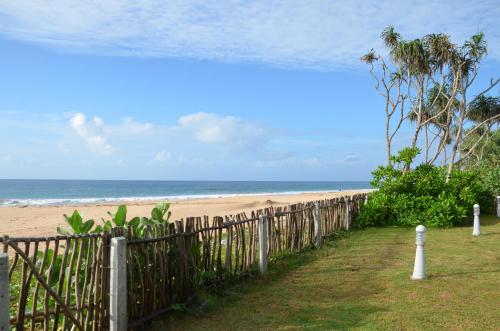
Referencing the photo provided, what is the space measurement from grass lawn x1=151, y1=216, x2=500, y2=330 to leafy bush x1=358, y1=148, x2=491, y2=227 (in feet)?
13.1

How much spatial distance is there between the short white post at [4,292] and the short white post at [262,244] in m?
4.52

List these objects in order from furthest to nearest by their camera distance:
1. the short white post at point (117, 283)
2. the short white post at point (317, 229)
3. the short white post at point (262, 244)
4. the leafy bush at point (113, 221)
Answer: the short white post at point (317, 229)
the short white post at point (262, 244)
the leafy bush at point (113, 221)
the short white post at point (117, 283)

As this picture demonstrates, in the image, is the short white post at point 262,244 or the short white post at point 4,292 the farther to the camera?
the short white post at point 262,244

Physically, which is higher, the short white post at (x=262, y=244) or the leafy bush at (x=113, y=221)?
the leafy bush at (x=113, y=221)

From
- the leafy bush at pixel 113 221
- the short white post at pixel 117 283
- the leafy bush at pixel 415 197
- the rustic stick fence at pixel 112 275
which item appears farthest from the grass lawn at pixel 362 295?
the leafy bush at pixel 415 197

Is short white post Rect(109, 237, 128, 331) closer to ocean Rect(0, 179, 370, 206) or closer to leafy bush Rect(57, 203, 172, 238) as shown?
leafy bush Rect(57, 203, 172, 238)

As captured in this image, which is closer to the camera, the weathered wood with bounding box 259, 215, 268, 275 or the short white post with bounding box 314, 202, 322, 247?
the weathered wood with bounding box 259, 215, 268, 275

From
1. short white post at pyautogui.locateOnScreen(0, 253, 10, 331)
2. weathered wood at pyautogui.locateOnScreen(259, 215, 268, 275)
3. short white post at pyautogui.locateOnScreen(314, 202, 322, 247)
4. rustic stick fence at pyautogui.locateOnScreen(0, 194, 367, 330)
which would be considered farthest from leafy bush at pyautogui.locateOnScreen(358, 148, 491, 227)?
short white post at pyautogui.locateOnScreen(0, 253, 10, 331)

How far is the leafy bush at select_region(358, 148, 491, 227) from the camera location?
45.1 feet

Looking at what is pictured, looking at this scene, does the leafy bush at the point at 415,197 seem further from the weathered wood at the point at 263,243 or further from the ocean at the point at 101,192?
the ocean at the point at 101,192

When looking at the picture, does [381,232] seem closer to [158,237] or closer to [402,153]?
[402,153]

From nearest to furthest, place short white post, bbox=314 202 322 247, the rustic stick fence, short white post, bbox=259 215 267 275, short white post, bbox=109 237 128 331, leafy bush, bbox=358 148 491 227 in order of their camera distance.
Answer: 1. the rustic stick fence
2. short white post, bbox=109 237 128 331
3. short white post, bbox=259 215 267 275
4. short white post, bbox=314 202 322 247
5. leafy bush, bbox=358 148 491 227

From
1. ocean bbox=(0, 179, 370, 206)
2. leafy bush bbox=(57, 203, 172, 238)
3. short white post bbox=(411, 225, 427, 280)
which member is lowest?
ocean bbox=(0, 179, 370, 206)

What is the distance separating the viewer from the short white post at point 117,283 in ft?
15.0
